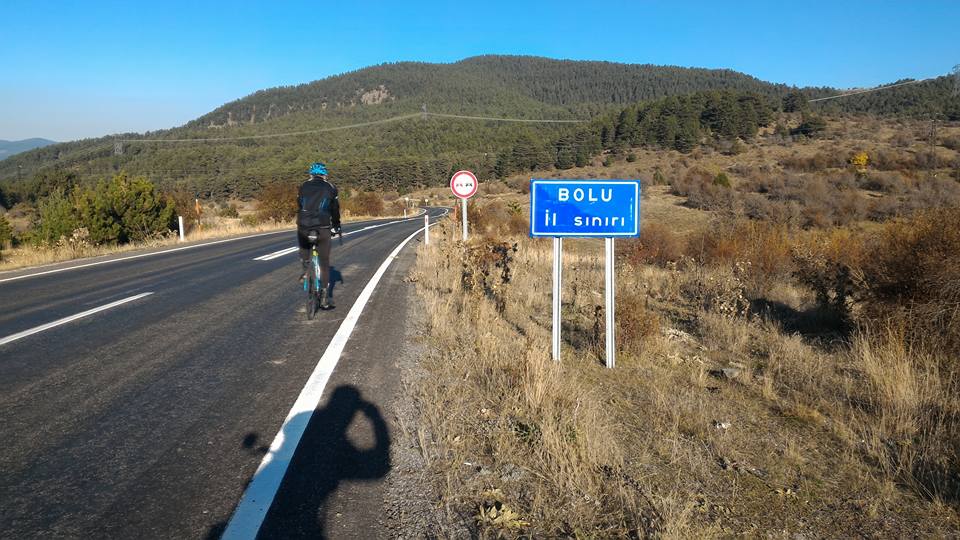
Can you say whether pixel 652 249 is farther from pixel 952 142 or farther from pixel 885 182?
pixel 952 142

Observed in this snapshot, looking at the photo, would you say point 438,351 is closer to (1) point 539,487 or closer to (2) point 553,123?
(1) point 539,487

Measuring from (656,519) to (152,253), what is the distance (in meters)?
16.4

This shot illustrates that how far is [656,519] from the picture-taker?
2746mm

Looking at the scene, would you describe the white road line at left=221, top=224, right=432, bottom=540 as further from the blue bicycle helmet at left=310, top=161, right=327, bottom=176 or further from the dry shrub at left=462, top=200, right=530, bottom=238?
the dry shrub at left=462, top=200, right=530, bottom=238

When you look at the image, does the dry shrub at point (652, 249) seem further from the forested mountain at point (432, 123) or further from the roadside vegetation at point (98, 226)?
the forested mountain at point (432, 123)

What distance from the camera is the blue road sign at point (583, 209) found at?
221 inches

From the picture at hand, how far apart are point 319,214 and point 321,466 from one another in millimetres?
5017

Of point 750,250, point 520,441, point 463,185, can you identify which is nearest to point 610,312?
point 520,441

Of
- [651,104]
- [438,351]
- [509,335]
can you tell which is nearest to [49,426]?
[438,351]

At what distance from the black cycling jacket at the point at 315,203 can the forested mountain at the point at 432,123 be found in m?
53.8

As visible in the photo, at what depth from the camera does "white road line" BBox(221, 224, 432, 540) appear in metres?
2.65

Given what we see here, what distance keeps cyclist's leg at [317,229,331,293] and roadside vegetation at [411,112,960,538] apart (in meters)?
1.48

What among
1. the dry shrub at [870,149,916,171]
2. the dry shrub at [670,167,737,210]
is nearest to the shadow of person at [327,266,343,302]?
the dry shrub at [670,167,737,210]

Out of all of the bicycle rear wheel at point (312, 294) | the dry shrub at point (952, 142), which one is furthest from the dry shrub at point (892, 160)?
the bicycle rear wheel at point (312, 294)
